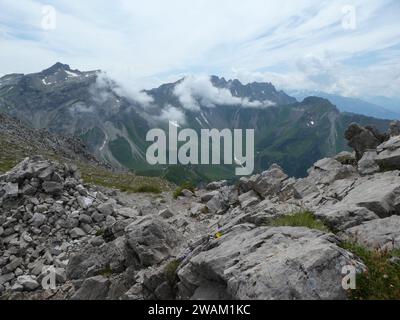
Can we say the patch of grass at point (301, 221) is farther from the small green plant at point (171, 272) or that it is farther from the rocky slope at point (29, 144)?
the rocky slope at point (29, 144)

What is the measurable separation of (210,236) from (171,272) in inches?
87.4

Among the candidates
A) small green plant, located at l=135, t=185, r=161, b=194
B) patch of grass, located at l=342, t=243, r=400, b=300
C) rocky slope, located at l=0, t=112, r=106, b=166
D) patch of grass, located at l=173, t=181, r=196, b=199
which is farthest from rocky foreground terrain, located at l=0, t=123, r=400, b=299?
rocky slope, located at l=0, t=112, r=106, b=166

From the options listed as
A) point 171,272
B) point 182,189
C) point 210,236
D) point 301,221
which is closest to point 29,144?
point 182,189

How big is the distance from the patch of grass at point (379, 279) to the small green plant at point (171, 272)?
6782 mm

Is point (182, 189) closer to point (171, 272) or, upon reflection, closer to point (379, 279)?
point (171, 272)

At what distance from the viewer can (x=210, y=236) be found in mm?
15469

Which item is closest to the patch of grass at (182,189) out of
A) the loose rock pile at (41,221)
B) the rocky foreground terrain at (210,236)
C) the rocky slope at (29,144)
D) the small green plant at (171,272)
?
the rocky foreground terrain at (210,236)

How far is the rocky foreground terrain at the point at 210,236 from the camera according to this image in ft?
33.2

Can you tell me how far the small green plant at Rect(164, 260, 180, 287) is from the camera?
13980 mm
